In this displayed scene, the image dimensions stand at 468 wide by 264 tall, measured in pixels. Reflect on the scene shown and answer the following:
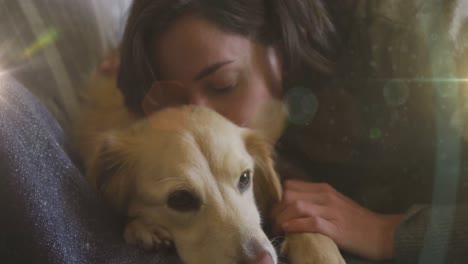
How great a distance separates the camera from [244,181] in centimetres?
96

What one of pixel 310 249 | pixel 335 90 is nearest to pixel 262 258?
pixel 310 249

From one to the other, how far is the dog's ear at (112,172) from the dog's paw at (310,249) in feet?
1.15

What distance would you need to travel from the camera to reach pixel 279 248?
0.94 metres

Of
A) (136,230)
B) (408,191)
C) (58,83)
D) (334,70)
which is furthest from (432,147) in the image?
(58,83)

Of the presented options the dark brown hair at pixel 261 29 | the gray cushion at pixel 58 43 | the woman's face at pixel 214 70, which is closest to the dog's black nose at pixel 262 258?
the woman's face at pixel 214 70

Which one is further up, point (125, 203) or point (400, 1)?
point (400, 1)

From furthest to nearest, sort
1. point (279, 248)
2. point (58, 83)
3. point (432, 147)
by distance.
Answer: point (58, 83), point (432, 147), point (279, 248)

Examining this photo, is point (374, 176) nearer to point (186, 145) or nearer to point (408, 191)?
point (408, 191)

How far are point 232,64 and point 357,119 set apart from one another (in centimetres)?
32

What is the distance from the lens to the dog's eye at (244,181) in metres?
0.95

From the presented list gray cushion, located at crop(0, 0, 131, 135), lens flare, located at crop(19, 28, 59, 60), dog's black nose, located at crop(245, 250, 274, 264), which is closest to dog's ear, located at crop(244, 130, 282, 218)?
dog's black nose, located at crop(245, 250, 274, 264)

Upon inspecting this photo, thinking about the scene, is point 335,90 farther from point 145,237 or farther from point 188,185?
point 145,237

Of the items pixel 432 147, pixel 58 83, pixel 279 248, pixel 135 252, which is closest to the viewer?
pixel 135 252

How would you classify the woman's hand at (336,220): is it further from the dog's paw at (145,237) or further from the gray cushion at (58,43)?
the gray cushion at (58,43)
